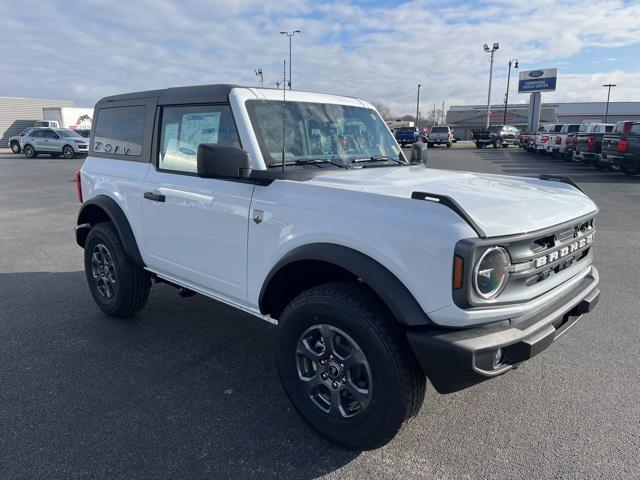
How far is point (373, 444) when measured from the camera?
2.64m

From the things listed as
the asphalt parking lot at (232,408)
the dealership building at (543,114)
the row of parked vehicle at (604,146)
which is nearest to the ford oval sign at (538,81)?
the dealership building at (543,114)

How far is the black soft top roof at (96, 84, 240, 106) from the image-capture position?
3.47m

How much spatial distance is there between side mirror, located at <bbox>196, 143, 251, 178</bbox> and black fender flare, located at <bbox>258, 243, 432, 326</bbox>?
626mm

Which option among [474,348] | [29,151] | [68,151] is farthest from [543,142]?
[29,151]

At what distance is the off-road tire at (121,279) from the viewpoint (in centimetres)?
438

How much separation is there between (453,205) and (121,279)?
3207mm

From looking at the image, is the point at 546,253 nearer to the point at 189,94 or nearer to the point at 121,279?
the point at 189,94

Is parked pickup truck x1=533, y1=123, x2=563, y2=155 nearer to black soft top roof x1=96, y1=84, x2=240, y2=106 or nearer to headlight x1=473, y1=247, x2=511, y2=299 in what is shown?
black soft top roof x1=96, y1=84, x2=240, y2=106

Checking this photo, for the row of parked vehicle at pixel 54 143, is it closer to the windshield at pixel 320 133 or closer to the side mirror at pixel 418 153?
the side mirror at pixel 418 153

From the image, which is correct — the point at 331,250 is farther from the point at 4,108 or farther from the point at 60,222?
the point at 4,108

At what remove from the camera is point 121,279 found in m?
4.38

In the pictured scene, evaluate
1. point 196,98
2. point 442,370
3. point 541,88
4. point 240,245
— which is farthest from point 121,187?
point 541,88

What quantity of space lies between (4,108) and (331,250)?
53.6m

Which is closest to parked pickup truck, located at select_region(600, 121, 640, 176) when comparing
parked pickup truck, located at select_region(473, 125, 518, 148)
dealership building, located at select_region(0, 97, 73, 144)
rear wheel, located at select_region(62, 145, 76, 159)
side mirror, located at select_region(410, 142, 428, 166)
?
side mirror, located at select_region(410, 142, 428, 166)
